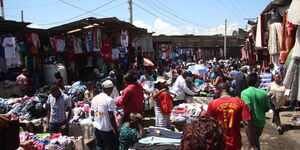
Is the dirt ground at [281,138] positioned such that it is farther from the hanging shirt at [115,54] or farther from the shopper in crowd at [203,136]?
the hanging shirt at [115,54]

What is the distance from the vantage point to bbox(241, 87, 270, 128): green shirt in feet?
16.2

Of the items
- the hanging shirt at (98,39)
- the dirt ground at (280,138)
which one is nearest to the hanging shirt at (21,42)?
the hanging shirt at (98,39)

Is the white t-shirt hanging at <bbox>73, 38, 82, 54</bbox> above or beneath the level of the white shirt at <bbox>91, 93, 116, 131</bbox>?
above

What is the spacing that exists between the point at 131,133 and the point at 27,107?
175 inches

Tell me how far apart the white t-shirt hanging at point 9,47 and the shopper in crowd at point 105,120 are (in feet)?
21.4

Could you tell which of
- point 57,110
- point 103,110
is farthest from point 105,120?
point 57,110

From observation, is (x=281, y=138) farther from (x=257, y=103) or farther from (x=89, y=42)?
(x=89, y=42)

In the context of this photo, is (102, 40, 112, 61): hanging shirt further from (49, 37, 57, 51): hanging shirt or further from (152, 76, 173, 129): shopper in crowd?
(152, 76, 173, 129): shopper in crowd

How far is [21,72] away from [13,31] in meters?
1.58

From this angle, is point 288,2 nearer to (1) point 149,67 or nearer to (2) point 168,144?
(2) point 168,144

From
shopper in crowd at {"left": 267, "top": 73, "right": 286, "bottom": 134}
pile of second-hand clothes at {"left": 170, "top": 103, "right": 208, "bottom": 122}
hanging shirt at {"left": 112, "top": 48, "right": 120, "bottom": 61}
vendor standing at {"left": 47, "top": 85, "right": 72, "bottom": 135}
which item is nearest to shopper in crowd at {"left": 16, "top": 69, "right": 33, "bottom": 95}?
vendor standing at {"left": 47, "top": 85, "right": 72, "bottom": 135}

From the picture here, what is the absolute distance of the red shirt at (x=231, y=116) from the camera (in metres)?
4.02

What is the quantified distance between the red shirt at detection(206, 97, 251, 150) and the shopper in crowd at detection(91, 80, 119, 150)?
1.98 m

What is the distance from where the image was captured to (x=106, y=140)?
536 centimetres
